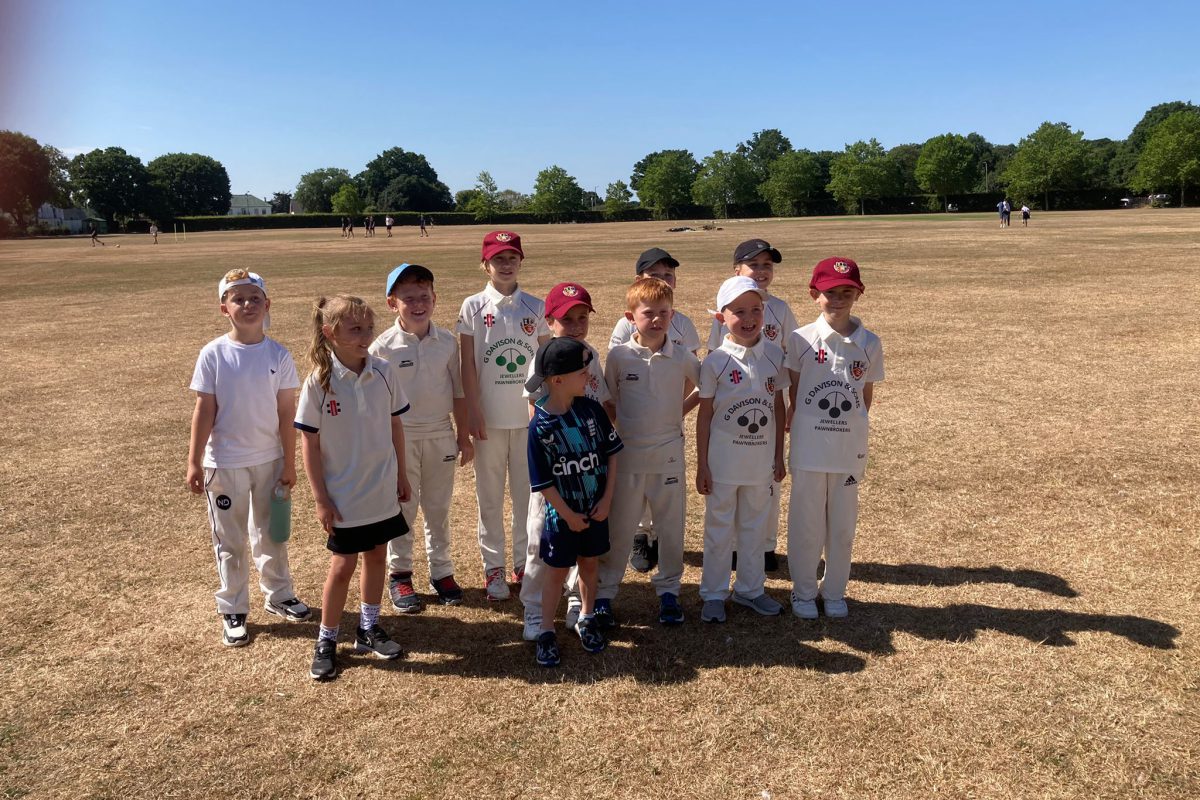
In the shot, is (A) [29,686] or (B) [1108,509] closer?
(A) [29,686]

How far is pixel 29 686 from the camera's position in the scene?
156 inches

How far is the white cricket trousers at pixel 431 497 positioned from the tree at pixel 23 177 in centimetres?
5348

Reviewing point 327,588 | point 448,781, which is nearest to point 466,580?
point 327,588

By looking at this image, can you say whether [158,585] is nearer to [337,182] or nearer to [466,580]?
[466,580]

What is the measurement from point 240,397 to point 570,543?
1986mm

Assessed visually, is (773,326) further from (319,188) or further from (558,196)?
(319,188)

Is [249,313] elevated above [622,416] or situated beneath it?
elevated above

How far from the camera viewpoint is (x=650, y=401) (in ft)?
14.4

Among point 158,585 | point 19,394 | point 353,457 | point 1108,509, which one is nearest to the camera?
point 353,457

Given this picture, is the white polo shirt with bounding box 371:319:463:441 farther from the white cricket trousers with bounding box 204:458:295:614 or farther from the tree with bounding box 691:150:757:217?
the tree with bounding box 691:150:757:217

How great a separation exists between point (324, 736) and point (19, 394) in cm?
988

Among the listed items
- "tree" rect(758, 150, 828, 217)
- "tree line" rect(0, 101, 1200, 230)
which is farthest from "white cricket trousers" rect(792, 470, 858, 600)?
"tree" rect(758, 150, 828, 217)

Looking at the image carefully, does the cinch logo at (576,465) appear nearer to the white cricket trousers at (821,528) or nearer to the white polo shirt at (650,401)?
the white polo shirt at (650,401)

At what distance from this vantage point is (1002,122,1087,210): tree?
3371 inches
